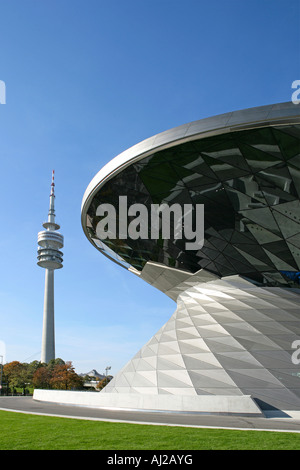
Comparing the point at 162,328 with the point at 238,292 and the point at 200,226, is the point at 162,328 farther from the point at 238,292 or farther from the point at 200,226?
the point at 200,226

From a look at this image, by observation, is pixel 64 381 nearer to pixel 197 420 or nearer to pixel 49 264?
pixel 49 264

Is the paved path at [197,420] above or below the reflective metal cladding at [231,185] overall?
below

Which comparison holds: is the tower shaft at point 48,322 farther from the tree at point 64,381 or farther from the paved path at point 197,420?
the paved path at point 197,420

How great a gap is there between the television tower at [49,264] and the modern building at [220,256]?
291 ft

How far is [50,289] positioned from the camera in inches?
4400

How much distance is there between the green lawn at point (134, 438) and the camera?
724 cm

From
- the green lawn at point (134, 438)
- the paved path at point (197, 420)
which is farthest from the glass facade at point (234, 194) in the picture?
the green lawn at point (134, 438)

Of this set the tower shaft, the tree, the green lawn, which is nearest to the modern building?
the green lawn

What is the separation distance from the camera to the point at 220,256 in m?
21.3

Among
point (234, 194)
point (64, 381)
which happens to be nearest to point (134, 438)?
point (234, 194)

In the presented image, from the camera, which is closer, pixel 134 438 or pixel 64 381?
pixel 134 438

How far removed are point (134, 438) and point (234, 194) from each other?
35.1 ft
